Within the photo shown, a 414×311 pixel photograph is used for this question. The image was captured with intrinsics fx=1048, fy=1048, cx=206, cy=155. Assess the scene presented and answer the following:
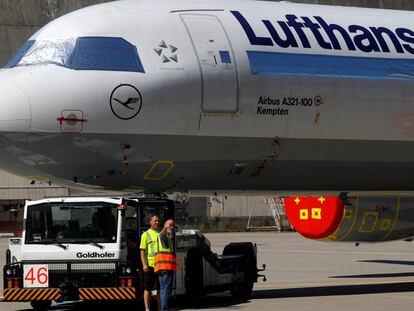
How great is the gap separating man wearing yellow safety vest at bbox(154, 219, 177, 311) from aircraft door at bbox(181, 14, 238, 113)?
2.79m

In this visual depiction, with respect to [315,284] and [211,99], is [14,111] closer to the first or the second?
[211,99]

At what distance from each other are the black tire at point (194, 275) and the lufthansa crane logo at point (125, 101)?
317 centimetres

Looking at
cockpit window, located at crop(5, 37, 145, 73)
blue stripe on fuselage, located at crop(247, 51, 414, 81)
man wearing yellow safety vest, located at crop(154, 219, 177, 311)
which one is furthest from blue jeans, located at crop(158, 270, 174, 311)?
blue stripe on fuselage, located at crop(247, 51, 414, 81)

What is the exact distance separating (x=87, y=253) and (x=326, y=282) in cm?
961

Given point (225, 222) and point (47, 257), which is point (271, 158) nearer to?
point (47, 257)

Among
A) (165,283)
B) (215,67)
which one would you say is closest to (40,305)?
(165,283)

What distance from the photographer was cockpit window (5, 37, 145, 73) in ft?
64.6

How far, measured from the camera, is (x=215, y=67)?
2023 cm

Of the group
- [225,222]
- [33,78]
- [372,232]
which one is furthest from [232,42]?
[225,222]

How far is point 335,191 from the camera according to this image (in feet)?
75.8

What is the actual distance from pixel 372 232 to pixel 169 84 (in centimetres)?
811

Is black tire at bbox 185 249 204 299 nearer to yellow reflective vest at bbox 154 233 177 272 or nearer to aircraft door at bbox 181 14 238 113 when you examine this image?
yellow reflective vest at bbox 154 233 177 272

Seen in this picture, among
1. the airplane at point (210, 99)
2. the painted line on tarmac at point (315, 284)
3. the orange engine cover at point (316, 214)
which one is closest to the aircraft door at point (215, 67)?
the airplane at point (210, 99)

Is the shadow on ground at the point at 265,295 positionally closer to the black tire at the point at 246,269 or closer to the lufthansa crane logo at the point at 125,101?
the black tire at the point at 246,269
